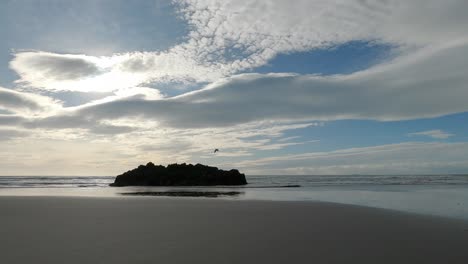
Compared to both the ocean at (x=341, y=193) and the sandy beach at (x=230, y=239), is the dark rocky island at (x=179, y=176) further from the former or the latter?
the sandy beach at (x=230, y=239)

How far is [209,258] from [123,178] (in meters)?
61.7

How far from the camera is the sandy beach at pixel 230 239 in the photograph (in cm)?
688

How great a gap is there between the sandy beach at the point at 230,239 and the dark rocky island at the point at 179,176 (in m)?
48.9

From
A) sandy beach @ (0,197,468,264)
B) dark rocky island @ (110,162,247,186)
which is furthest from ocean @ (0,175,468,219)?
dark rocky island @ (110,162,247,186)

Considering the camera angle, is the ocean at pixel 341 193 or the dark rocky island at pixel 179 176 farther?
the dark rocky island at pixel 179 176

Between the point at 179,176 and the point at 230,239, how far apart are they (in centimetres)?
5502

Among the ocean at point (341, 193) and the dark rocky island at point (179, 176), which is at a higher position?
the dark rocky island at point (179, 176)

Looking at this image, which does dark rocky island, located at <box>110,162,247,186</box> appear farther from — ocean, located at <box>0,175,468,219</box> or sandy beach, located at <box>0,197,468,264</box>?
sandy beach, located at <box>0,197,468,264</box>

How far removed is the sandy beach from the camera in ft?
22.6

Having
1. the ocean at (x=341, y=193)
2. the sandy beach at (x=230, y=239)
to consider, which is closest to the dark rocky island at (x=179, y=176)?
the ocean at (x=341, y=193)

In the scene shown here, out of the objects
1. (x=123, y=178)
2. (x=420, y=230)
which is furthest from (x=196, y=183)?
(x=420, y=230)

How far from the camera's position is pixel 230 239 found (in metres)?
8.74

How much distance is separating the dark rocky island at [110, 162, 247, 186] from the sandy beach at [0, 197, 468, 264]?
160ft

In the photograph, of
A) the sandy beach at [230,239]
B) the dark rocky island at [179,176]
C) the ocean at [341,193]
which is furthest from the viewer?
the dark rocky island at [179,176]
